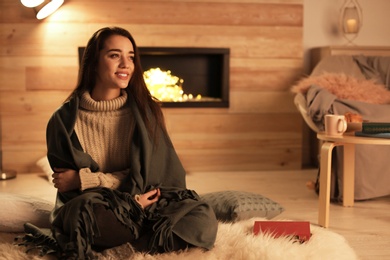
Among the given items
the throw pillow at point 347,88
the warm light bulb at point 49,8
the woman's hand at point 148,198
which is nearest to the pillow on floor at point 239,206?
the woman's hand at point 148,198

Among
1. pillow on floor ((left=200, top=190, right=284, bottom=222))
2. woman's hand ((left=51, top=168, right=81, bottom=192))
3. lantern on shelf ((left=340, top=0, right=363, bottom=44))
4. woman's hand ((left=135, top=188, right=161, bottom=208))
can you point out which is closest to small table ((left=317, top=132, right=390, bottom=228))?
pillow on floor ((left=200, top=190, right=284, bottom=222))

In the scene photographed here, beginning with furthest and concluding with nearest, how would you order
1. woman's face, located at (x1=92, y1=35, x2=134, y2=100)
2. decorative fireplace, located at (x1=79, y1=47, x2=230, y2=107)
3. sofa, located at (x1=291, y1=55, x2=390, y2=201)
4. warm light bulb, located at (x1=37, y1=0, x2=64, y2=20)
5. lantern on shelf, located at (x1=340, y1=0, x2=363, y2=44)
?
1. lantern on shelf, located at (x1=340, y1=0, x2=363, y2=44)
2. decorative fireplace, located at (x1=79, y1=47, x2=230, y2=107)
3. warm light bulb, located at (x1=37, y1=0, x2=64, y2=20)
4. sofa, located at (x1=291, y1=55, x2=390, y2=201)
5. woman's face, located at (x1=92, y1=35, x2=134, y2=100)

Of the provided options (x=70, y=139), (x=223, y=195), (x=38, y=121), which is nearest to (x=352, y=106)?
(x=223, y=195)

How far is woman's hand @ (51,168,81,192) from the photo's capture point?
2062mm

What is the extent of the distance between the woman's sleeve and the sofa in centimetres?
A: 149

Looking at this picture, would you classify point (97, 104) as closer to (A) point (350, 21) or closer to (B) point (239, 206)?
(B) point (239, 206)

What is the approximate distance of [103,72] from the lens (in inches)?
84.6

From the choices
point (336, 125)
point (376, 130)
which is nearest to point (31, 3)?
point (336, 125)

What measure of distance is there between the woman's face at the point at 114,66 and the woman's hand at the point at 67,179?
303mm

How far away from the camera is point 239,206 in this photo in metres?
2.43

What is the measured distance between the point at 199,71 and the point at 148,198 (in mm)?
2492

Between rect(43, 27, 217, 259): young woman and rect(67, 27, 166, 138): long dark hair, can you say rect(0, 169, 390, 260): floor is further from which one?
rect(67, 27, 166, 138): long dark hair

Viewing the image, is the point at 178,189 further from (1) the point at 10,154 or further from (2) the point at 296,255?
(1) the point at 10,154

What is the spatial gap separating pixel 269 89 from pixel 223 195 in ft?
6.38
